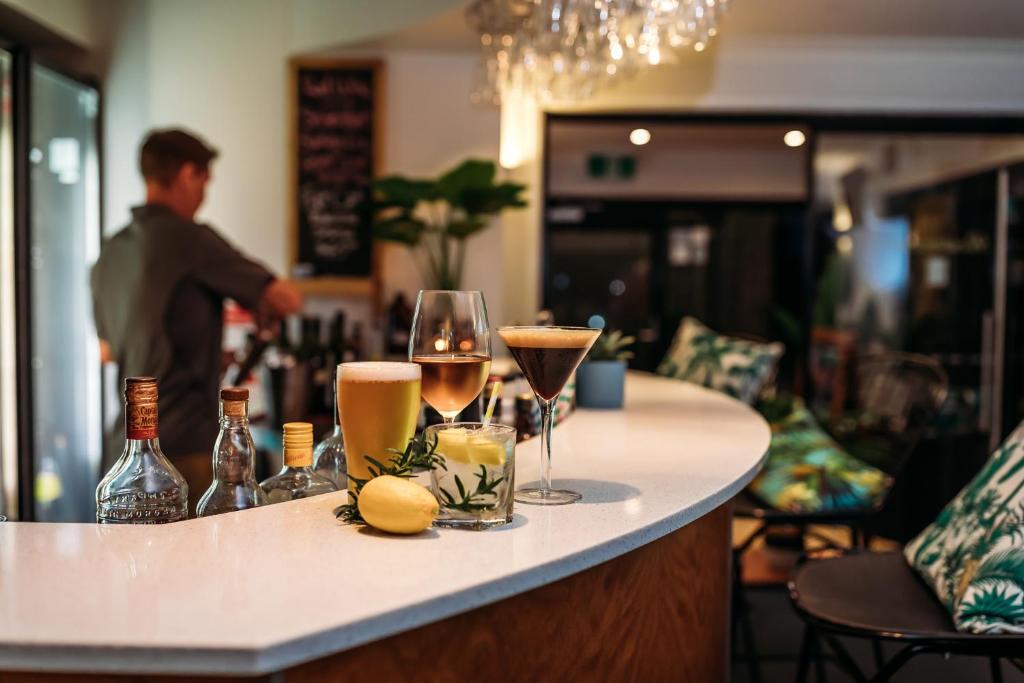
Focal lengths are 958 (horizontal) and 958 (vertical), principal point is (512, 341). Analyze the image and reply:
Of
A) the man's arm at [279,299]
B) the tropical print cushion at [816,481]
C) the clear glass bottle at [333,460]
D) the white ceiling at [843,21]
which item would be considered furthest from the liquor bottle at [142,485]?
the white ceiling at [843,21]

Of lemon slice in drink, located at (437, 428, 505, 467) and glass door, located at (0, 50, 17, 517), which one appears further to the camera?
glass door, located at (0, 50, 17, 517)

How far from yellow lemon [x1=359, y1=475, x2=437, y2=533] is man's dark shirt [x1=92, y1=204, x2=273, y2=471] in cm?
167

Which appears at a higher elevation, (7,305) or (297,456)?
(7,305)

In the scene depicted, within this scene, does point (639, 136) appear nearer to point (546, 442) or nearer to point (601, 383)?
point (601, 383)

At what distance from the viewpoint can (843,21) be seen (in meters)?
4.56

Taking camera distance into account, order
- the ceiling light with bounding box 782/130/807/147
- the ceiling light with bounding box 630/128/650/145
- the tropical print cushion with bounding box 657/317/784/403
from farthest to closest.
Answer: the ceiling light with bounding box 630/128/650/145 < the ceiling light with bounding box 782/130/807/147 < the tropical print cushion with bounding box 657/317/784/403

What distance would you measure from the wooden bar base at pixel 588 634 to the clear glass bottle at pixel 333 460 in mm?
409

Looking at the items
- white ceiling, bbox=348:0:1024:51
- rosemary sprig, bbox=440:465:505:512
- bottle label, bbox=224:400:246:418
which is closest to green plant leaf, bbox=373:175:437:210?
white ceiling, bbox=348:0:1024:51

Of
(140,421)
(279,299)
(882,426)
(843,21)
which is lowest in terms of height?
(882,426)

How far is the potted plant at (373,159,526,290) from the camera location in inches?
163

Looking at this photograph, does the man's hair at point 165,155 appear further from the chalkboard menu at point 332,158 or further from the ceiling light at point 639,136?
the ceiling light at point 639,136

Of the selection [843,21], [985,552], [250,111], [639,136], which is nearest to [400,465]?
[985,552]

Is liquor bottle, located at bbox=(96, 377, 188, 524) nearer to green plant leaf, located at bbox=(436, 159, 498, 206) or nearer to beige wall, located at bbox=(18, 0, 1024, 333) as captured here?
green plant leaf, located at bbox=(436, 159, 498, 206)

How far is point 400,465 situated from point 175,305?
174 cm
